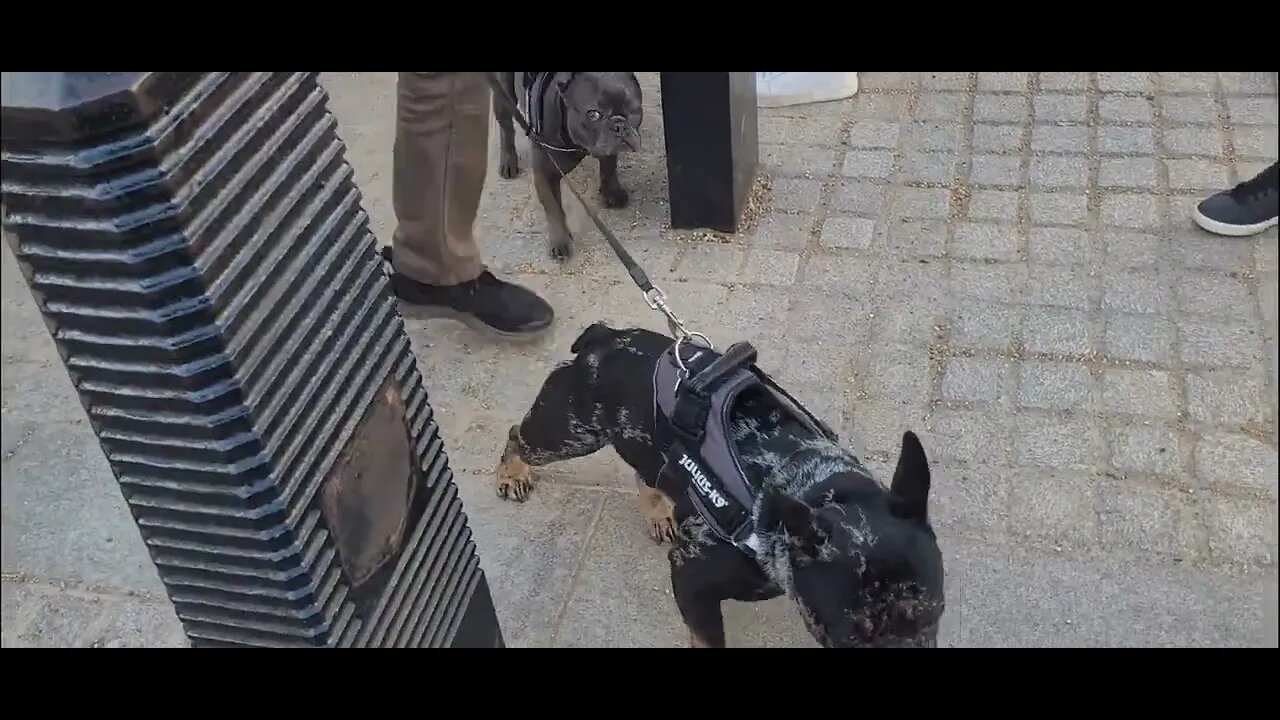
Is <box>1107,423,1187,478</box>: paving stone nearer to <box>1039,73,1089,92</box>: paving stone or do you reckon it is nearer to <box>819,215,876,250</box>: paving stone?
<box>819,215,876,250</box>: paving stone

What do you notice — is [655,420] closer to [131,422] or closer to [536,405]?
[536,405]

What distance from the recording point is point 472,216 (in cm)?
396

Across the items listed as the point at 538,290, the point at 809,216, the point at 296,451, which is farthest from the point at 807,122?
the point at 296,451

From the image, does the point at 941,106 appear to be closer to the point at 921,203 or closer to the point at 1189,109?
the point at 921,203

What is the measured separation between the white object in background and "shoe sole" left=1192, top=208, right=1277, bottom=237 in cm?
188

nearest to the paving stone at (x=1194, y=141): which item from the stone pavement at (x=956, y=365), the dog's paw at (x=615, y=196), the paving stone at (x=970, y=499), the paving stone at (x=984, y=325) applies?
the stone pavement at (x=956, y=365)

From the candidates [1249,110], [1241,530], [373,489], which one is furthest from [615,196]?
[1249,110]

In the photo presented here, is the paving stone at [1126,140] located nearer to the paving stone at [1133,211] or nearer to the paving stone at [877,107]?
the paving stone at [1133,211]

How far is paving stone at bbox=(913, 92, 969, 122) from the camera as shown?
17.0ft

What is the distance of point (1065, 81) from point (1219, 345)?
2.18m

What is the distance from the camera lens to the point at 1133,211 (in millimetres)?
4391

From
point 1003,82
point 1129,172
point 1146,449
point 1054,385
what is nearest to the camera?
point 1146,449

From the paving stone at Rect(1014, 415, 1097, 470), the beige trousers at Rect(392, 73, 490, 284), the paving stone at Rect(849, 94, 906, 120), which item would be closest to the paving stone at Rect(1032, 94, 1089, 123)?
the paving stone at Rect(849, 94, 906, 120)

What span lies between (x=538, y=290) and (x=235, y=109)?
9.16 ft
